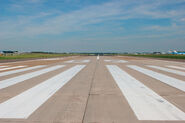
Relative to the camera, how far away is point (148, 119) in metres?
3.41

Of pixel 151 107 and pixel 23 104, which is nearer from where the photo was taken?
pixel 151 107

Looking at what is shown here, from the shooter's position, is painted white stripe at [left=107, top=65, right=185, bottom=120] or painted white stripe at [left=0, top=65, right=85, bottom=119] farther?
painted white stripe at [left=0, top=65, right=85, bottom=119]

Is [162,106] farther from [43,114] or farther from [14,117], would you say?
[14,117]

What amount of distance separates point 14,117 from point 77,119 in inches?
51.5

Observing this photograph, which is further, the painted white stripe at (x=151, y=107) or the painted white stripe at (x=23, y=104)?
the painted white stripe at (x=23, y=104)

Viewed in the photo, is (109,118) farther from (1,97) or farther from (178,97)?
(1,97)

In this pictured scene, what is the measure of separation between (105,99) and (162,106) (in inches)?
58.5

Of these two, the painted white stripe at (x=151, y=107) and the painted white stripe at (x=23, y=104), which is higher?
the painted white stripe at (x=151, y=107)

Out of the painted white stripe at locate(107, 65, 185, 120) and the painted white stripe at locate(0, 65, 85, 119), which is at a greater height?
the painted white stripe at locate(107, 65, 185, 120)

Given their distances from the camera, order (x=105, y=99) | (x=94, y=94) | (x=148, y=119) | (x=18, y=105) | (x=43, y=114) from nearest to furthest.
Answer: (x=148, y=119)
(x=43, y=114)
(x=18, y=105)
(x=105, y=99)
(x=94, y=94)

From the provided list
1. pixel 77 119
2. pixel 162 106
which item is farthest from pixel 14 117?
pixel 162 106

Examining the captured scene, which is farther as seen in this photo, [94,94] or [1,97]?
[94,94]

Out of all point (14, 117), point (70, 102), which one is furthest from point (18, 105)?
point (70, 102)

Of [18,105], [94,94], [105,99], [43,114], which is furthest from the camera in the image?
[94,94]
